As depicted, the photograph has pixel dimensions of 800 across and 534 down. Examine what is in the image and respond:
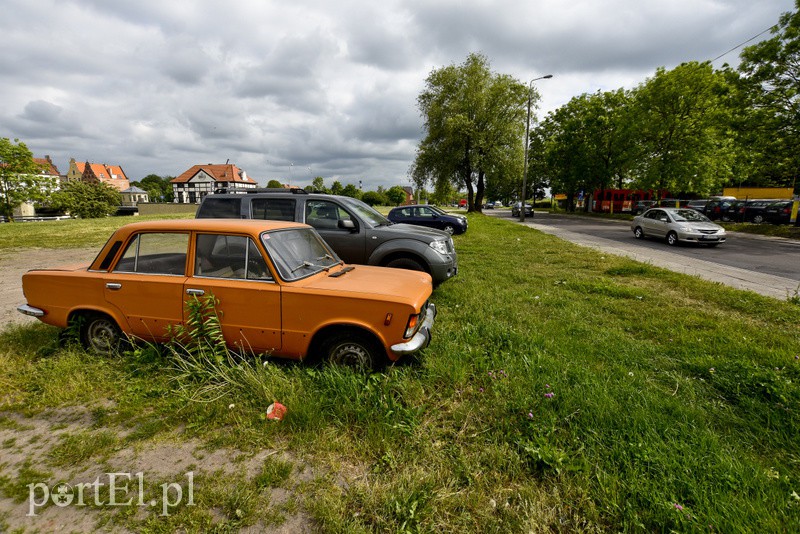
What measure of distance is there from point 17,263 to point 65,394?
35.0 ft

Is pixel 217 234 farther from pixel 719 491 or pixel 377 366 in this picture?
pixel 719 491

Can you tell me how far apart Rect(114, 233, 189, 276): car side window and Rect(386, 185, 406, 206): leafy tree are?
4097 inches

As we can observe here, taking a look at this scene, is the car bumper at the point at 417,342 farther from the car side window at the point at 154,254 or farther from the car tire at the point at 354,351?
the car side window at the point at 154,254

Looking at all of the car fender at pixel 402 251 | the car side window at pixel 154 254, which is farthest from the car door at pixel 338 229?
the car side window at pixel 154 254

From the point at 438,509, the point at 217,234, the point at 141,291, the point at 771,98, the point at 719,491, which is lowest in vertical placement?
the point at 438,509

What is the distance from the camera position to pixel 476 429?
2.80 metres

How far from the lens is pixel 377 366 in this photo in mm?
3383

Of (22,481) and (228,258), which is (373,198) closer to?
(228,258)

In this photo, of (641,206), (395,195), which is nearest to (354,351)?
(641,206)

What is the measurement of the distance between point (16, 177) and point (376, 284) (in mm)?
47732

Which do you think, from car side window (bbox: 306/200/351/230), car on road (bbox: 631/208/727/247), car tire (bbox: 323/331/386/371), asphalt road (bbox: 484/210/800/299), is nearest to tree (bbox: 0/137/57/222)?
car side window (bbox: 306/200/351/230)

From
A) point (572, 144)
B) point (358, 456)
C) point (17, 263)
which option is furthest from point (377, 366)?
point (572, 144)

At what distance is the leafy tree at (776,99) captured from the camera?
675 inches

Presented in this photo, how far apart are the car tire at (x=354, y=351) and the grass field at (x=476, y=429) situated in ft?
0.61
